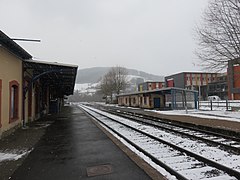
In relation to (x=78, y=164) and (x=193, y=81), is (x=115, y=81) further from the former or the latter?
(x=78, y=164)

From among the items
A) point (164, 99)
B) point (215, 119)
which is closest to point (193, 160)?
point (215, 119)

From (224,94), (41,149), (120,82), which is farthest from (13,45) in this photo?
(224,94)

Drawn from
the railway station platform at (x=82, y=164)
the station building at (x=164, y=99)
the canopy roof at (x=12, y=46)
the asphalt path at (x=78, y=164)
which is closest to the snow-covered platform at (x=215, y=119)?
the station building at (x=164, y=99)

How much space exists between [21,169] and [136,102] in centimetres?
4031

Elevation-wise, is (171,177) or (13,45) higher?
(13,45)

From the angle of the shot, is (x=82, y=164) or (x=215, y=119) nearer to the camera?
(x=82, y=164)

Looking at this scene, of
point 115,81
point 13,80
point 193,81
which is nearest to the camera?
point 13,80

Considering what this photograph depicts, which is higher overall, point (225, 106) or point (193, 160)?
point (225, 106)

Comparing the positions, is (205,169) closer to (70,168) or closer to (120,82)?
(70,168)

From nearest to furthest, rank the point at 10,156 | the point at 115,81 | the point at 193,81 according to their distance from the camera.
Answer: the point at 10,156
the point at 115,81
the point at 193,81

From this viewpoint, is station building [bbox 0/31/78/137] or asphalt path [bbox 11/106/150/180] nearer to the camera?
asphalt path [bbox 11/106/150/180]

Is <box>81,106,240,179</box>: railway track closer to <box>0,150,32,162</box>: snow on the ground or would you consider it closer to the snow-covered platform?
<box>0,150,32,162</box>: snow on the ground

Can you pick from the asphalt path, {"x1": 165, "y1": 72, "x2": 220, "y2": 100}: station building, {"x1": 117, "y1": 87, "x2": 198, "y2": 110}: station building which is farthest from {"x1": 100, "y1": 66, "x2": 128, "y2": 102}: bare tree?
the asphalt path

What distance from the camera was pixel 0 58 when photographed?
9.45 metres
